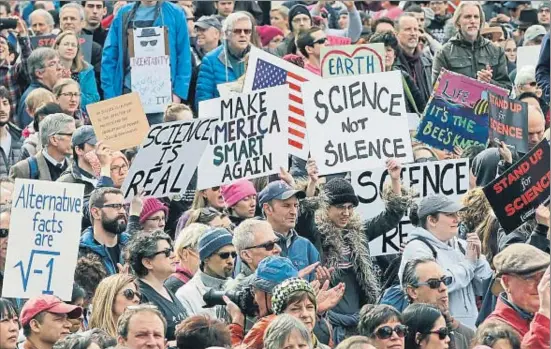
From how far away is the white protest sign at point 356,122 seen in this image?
14258mm

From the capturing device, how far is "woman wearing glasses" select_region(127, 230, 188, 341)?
39.3 ft

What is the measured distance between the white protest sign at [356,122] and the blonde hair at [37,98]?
303cm

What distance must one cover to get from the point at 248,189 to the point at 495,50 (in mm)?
5254

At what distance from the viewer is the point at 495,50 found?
61.6ft

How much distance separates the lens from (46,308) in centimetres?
1132

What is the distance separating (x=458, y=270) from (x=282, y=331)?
288cm

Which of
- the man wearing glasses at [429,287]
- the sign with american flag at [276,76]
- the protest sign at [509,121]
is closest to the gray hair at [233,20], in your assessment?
the sign with american flag at [276,76]

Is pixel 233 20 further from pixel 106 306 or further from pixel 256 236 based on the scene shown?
pixel 106 306

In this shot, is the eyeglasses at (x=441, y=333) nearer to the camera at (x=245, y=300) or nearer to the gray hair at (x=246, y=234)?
the camera at (x=245, y=300)

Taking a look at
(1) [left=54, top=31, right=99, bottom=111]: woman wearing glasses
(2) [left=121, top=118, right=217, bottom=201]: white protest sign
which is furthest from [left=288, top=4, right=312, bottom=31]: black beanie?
(2) [left=121, top=118, right=217, bottom=201]: white protest sign

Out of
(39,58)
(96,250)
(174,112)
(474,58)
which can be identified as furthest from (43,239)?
(474,58)

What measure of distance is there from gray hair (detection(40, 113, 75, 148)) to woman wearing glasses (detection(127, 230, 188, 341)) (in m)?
3.11

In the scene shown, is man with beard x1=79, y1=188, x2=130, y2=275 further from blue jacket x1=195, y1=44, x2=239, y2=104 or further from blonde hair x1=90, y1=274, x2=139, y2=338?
blue jacket x1=195, y1=44, x2=239, y2=104

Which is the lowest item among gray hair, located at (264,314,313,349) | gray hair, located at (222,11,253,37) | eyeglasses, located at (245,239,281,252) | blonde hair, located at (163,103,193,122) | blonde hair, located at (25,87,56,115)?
blonde hair, located at (25,87,56,115)
